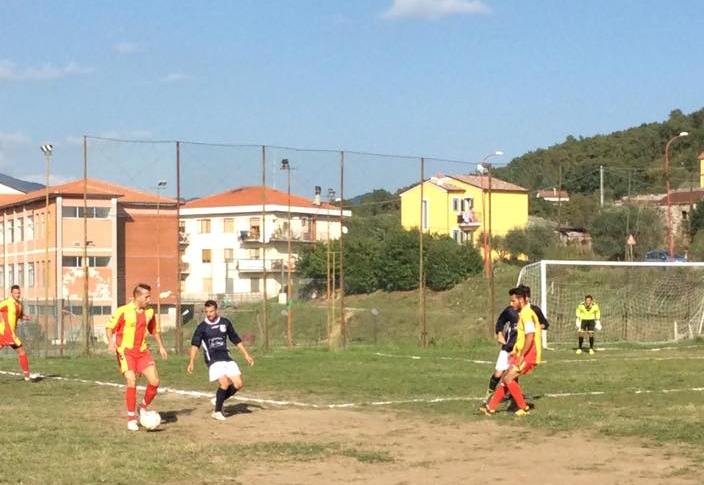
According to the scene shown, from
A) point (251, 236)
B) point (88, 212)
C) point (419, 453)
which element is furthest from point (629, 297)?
point (419, 453)

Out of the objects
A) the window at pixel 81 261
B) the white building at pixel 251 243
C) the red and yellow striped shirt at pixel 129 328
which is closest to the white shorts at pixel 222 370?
the red and yellow striped shirt at pixel 129 328

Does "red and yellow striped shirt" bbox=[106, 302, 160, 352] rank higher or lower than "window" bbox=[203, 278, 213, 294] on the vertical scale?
lower

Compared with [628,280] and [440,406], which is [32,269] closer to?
[628,280]

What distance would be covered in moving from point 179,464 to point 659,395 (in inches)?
385

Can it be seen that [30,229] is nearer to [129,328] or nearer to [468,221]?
[468,221]

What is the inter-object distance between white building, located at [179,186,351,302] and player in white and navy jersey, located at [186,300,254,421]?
2017cm

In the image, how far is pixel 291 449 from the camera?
12.7 metres

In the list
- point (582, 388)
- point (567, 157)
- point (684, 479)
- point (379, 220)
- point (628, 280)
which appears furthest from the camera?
point (567, 157)

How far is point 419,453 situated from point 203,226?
128 feet

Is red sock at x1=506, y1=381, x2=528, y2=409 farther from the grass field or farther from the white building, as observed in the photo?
the white building

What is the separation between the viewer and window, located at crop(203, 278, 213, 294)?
41.5 m

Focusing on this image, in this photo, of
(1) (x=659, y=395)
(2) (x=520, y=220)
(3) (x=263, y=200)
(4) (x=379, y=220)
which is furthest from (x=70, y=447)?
(2) (x=520, y=220)

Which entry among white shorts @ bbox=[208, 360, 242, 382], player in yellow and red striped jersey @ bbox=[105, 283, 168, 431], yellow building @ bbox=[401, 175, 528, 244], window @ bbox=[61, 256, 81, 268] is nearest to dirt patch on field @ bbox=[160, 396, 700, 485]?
white shorts @ bbox=[208, 360, 242, 382]

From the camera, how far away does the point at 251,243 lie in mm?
43031
